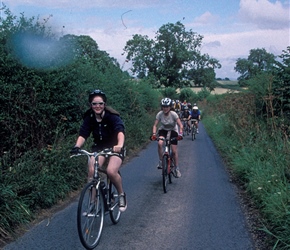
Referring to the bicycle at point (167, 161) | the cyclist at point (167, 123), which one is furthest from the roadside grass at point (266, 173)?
the cyclist at point (167, 123)

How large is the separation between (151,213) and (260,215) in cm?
192

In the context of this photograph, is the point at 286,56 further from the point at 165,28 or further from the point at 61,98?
the point at 165,28

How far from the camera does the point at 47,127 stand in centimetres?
1001

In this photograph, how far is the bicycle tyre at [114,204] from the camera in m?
6.64

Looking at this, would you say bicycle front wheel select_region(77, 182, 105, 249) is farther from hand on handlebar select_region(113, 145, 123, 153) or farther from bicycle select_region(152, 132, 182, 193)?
bicycle select_region(152, 132, 182, 193)

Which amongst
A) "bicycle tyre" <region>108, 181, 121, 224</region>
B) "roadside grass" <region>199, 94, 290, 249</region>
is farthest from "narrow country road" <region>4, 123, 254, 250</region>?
"roadside grass" <region>199, 94, 290, 249</region>

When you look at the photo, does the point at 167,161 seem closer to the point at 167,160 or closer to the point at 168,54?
the point at 167,160

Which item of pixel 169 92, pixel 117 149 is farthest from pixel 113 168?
pixel 169 92

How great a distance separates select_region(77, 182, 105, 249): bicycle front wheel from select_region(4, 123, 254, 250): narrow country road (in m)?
0.19

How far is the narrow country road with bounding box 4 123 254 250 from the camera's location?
6.02m

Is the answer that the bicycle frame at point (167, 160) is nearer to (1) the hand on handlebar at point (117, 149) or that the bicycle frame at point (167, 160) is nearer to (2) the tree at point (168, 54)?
(1) the hand on handlebar at point (117, 149)

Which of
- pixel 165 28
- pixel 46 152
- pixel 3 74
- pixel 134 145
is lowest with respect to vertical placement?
pixel 134 145

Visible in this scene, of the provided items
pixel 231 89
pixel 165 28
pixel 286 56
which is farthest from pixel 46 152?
pixel 165 28

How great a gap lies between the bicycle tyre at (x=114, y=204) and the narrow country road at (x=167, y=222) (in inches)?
4.6
